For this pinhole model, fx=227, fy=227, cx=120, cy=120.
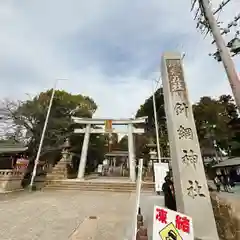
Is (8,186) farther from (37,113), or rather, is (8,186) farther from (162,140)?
(162,140)

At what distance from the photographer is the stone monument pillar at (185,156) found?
5047 millimetres

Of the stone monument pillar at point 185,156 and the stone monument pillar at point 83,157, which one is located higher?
the stone monument pillar at point 83,157

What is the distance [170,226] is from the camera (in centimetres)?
336

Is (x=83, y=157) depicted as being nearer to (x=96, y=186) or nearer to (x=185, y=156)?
(x=96, y=186)

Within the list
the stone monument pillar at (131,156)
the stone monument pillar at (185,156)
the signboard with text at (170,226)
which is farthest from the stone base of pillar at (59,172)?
the signboard with text at (170,226)

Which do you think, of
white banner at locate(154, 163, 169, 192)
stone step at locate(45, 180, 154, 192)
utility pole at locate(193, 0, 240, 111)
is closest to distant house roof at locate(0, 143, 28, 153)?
stone step at locate(45, 180, 154, 192)

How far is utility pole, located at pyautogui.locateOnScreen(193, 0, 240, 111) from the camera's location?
22.5 feet

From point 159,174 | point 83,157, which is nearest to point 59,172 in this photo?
point 83,157

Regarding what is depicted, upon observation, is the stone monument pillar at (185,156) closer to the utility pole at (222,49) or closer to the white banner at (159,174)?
the utility pole at (222,49)

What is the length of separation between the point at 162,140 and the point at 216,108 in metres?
7.13

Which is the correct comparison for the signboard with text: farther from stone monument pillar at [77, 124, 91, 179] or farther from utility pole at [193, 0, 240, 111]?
stone monument pillar at [77, 124, 91, 179]

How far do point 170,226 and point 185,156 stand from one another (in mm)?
2636

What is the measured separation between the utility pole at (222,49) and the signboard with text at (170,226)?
4.49 meters

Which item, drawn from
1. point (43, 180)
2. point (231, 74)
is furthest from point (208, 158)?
point (231, 74)
